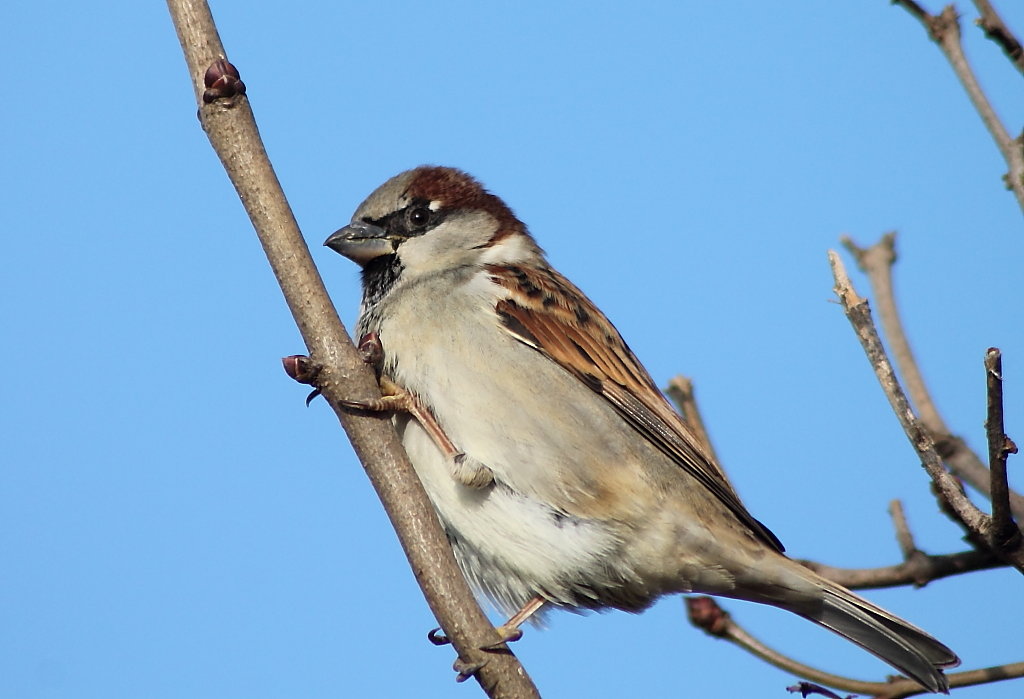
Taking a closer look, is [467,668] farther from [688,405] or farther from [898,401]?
[688,405]

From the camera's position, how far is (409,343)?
357 centimetres

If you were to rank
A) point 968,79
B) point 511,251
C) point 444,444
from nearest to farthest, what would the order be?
point 968,79 → point 444,444 → point 511,251

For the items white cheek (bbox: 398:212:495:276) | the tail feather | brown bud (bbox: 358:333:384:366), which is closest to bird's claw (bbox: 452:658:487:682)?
brown bud (bbox: 358:333:384:366)

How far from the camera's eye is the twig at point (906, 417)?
2674 mm

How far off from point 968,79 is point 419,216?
1976 mm

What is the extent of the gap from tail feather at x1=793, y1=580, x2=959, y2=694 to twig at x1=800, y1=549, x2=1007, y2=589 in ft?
0.36

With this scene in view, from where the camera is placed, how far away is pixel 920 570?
10.6ft

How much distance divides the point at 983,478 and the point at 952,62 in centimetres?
116

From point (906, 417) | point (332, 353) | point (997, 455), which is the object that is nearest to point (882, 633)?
point (906, 417)

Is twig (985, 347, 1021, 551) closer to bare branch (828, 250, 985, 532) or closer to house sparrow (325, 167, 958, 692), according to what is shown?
bare branch (828, 250, 985, 532)

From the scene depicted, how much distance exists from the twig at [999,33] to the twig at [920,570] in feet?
4.15

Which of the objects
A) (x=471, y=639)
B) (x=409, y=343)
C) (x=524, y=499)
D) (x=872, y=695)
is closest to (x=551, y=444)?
(x=524, y=499)

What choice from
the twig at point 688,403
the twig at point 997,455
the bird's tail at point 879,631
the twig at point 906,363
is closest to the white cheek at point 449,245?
the twig at point 688,403

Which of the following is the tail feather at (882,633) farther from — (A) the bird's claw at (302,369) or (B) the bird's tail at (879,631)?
(A) the bird's claw at (302,369)
